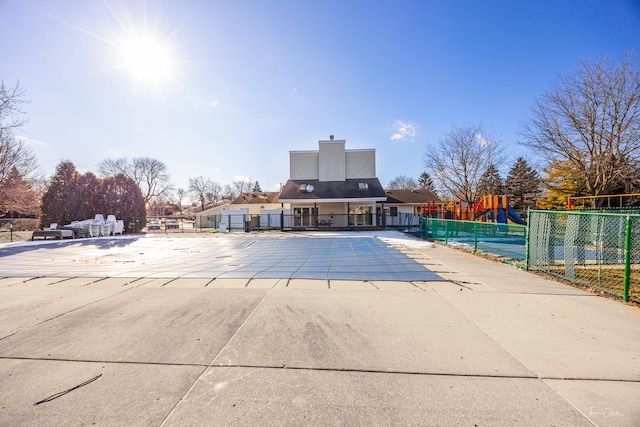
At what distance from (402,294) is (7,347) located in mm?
6144

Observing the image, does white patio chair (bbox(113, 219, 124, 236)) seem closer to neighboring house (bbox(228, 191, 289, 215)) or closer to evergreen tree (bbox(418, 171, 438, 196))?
neighboring house (bbox(228, 191, 289, 215))

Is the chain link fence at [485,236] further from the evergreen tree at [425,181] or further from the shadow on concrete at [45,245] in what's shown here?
the evergreen tree at [425,181]

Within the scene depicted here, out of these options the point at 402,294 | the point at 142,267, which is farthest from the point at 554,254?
the point at 142,267

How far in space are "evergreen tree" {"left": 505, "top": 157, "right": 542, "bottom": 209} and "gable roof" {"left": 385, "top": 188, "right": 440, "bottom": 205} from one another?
1042 cm

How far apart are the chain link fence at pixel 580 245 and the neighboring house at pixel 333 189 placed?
1787 centimetres

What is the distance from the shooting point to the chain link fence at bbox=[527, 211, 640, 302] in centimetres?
616

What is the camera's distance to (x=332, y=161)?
30.0 metres

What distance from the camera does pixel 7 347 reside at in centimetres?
354

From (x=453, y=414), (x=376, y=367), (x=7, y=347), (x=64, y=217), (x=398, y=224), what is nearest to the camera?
(x=453, y=414)

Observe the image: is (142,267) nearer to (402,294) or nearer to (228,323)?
(228,323)

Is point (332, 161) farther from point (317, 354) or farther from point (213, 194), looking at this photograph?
point (213, 194)

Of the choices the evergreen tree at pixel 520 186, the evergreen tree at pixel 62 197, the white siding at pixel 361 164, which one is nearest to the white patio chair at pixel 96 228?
the evergreen tree at pixel 62 197

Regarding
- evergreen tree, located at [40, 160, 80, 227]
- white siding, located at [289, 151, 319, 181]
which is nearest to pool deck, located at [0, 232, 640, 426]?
evergreen tree, located at [40, 160, 80, 227]

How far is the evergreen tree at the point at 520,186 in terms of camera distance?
1452 inches
